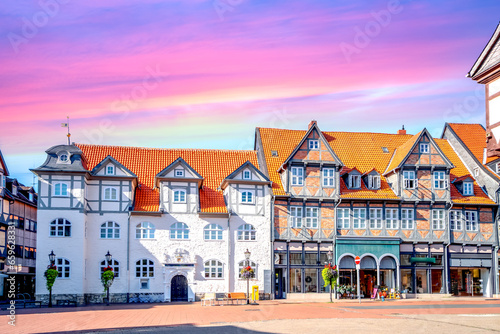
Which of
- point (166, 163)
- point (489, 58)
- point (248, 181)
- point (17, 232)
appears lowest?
point (17, 232)

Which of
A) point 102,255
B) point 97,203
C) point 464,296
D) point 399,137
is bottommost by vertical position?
point 464,296

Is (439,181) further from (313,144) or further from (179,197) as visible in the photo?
(179,197)

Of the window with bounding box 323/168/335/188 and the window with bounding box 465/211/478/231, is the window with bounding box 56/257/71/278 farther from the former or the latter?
the window with bounding box 465/211/478/231

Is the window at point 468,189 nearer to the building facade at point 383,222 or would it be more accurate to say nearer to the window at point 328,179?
the building facade at point 383,222

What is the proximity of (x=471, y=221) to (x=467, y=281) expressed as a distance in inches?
188

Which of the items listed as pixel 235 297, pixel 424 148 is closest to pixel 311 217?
pixel 424 148

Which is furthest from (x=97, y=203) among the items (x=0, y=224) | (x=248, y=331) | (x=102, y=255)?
(x=248, y=331)

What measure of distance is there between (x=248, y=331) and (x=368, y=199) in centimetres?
→ 2722

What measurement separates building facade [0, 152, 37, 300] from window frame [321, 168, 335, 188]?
24900 mm

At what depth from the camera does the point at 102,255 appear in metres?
45.6

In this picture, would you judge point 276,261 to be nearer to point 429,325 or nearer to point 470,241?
point 470,241

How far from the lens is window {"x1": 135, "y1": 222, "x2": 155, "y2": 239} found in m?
46.3

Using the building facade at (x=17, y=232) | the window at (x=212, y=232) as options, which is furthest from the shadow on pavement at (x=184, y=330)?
the building facade at (x=17, y=232)

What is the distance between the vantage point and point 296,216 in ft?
Answer: 159
